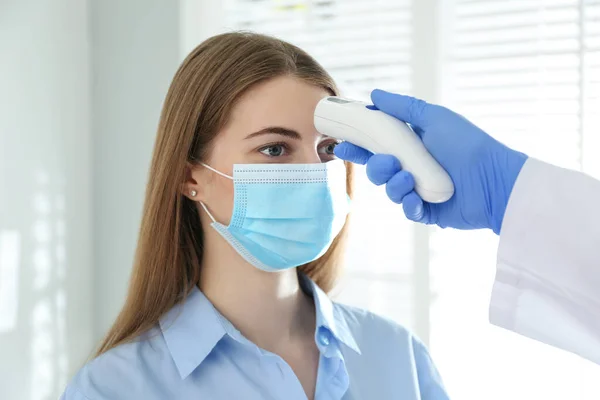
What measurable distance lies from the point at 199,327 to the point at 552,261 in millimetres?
718

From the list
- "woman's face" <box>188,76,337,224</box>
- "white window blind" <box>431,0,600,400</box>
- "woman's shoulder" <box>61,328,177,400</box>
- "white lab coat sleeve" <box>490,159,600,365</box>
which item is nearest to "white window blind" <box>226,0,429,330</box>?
"white window blind" <box>431,0,600,400</box>

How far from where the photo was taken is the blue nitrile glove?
1147 mm

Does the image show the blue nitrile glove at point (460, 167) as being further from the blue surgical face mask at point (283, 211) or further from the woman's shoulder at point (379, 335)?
the woman's shoulder at point (379, 335)

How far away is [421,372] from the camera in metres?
1.62

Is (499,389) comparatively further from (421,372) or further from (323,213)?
(323,213)

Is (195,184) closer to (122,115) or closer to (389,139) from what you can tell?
(389,139)

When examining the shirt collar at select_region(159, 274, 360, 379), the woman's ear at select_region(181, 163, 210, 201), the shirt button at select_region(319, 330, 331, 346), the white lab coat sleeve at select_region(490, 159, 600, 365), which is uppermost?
the woman's ear at select_region(181, 163, 210, 201)

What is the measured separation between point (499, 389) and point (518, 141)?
0.77m

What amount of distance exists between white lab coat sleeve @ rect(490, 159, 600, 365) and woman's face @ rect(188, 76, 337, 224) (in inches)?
19.0

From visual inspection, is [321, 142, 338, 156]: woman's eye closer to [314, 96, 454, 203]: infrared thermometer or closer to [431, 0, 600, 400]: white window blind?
[314, 96, 454, 203]: infrared thermometer

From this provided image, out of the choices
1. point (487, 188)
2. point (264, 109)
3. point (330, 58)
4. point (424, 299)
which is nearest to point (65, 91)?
A: point (330, 58)

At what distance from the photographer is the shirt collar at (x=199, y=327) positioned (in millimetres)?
1364

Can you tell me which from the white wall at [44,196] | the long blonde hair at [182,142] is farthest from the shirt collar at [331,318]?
the white wall at [44,196]

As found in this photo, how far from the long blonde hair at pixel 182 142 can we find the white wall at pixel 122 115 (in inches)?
37.3
